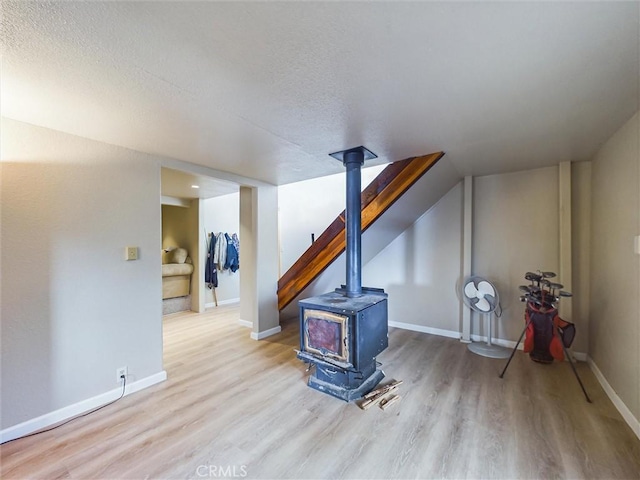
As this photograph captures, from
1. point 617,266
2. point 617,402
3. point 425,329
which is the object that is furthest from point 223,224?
point 617,402

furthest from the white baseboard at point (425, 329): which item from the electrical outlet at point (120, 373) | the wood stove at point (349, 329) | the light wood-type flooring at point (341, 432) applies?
the electrical outlet at point (120, 373)

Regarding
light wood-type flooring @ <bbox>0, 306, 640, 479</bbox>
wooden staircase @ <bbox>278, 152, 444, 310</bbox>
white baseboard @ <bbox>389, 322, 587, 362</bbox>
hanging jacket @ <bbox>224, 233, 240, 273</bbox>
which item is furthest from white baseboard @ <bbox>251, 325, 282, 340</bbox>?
hanging jacket @ <bbox>224, 233, 240, 273</bbox>

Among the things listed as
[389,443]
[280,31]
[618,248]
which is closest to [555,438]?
[389,443]

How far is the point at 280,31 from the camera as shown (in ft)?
3.48

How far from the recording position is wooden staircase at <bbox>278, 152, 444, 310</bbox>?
2746 mm

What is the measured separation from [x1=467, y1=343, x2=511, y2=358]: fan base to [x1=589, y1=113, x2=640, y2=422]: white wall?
0.73 metres

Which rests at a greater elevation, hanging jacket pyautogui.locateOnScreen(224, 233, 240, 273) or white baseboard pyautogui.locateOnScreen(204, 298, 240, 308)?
hanging jacket pyautogui.locateOnScreen(224, 233, 240, 273)

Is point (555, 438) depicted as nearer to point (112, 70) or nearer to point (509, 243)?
point (509, 243)

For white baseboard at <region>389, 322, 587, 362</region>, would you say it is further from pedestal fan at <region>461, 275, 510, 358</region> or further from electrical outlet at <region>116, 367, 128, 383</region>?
electrical outlet at <region>116, 367, 128, 383</region>

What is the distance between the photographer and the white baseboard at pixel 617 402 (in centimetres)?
176

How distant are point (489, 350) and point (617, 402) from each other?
1124 millimetres

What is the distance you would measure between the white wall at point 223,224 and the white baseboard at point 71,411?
306 centimetres

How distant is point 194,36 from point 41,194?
1.74 m

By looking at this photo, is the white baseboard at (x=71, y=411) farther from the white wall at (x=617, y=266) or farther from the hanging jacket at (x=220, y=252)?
the white wall at (x=617, y=266)
